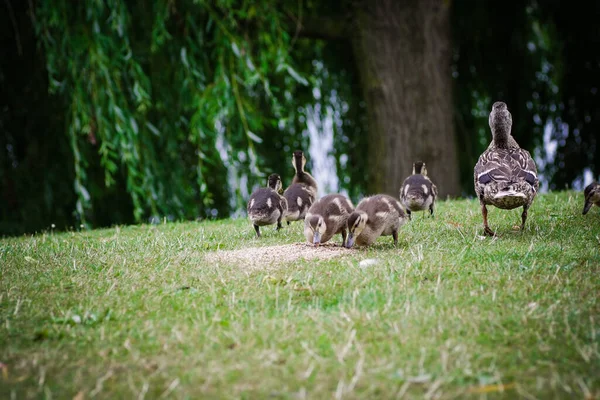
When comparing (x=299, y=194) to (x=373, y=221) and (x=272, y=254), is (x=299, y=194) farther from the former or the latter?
(x=272, y=254)

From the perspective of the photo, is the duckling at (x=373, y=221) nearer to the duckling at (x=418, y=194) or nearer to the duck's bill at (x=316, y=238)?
the duck's bill at (x=316, y=238)

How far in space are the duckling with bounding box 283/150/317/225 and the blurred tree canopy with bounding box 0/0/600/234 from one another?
801 mm

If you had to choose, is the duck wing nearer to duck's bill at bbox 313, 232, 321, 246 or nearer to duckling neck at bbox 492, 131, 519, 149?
duckling neck at bbox 492, 131, 519, 149

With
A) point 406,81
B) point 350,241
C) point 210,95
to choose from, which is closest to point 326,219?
point 350,241

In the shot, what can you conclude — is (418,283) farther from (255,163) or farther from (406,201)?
(255,163)

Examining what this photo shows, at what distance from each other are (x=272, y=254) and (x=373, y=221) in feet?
3.59

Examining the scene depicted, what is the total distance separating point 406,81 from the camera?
39.9 ft

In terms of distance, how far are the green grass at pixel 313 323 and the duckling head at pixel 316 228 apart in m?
0.56

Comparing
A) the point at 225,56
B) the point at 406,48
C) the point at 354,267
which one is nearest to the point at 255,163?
the point at 225,56

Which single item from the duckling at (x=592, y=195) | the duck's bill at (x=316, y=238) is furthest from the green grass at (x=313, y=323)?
the duckling at (x=592, y=195)

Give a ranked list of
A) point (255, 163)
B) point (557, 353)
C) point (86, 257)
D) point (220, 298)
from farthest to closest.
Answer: point (255, 163) → point (86, 257) → point (220, 298) → point (557, 353)

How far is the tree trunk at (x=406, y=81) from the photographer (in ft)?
39.8

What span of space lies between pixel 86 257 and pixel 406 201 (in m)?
3.94

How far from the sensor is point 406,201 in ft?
28.4
